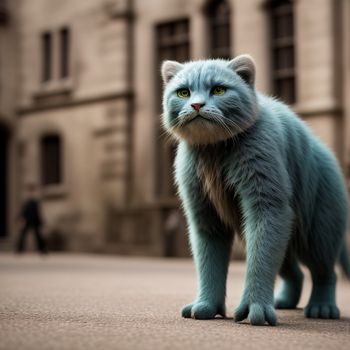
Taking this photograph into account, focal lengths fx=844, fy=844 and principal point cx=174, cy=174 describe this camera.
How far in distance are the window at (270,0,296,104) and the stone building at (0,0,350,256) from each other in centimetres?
3

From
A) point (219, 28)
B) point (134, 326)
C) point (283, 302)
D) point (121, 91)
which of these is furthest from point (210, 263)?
point (121, 91)

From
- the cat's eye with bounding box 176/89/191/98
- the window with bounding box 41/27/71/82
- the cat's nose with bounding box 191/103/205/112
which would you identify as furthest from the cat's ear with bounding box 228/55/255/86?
the window with bounding box 41/27/71/82

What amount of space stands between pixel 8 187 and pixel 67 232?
314cm

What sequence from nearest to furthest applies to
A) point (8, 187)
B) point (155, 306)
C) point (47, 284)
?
point (155, 306) → point (47, 284) → point (8, 187)

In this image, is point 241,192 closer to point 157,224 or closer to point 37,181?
point 157,224

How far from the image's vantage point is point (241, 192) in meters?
5.29

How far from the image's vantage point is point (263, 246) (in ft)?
17.0

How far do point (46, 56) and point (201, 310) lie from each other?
69.5 ft

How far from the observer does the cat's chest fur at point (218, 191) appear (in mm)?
5375

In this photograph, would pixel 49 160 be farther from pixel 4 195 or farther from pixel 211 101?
pixel 211 101

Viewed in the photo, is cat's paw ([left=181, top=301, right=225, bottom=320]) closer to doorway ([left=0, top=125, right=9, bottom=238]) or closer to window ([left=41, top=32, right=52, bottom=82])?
window ([left=41, top=32, right=52, bottom=82])

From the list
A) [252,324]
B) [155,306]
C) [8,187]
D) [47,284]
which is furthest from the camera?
[8,187]

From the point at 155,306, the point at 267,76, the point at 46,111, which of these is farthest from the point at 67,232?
the point at 155,306

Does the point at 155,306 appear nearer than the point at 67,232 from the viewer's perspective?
Yes
